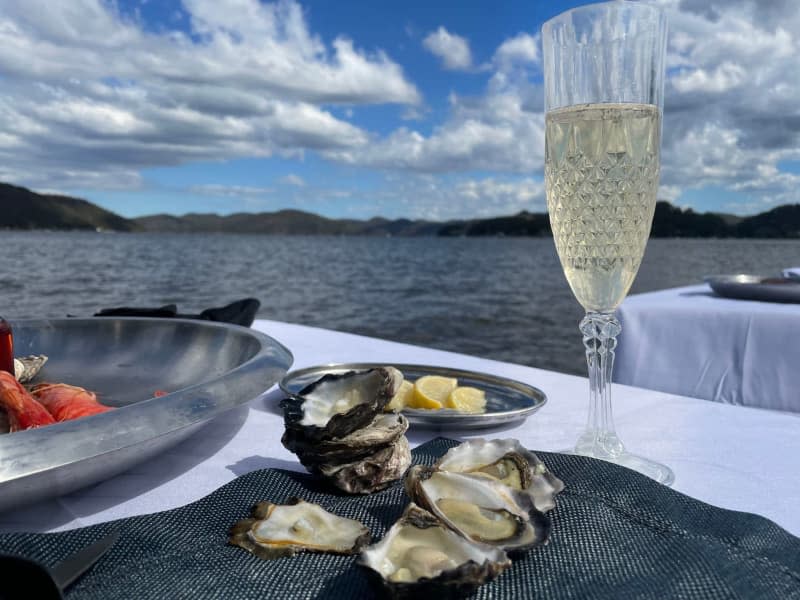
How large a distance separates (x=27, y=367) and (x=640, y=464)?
1184 mm

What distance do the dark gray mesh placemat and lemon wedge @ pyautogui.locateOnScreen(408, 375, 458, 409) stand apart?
42cm

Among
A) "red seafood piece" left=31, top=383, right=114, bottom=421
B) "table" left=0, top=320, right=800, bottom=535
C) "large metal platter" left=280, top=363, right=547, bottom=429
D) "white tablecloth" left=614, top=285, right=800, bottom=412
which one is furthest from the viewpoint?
"white tablecloth" left=614, top=285, right=800, bottom=412

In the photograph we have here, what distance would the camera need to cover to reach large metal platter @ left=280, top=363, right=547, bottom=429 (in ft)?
3.72

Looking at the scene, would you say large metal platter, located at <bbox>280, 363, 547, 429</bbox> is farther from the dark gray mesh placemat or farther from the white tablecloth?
the white tablecloth

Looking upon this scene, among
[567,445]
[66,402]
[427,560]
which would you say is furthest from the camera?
[567,445]

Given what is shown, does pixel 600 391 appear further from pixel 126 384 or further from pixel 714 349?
pixel 714 349

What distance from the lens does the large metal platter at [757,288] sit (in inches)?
122

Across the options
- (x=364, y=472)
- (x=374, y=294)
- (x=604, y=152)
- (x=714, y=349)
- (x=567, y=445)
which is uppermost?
(x=604, y=152)

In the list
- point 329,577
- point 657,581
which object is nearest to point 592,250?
point 657,581

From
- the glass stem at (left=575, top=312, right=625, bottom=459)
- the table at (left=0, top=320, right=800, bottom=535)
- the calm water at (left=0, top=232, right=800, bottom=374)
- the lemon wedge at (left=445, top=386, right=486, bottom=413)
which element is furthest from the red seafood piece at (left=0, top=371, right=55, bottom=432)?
the calm water at (left=0, top=232, right=800, bottom=374)

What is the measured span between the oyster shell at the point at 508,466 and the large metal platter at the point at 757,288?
2.87m

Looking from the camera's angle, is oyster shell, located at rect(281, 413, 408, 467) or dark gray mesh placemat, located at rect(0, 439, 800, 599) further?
oyster shell, located at rect(281, 413, 408, 467)

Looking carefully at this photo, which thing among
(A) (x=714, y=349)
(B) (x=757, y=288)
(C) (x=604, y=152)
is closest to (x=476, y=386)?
(C) (x=604, y=152)

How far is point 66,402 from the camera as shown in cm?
105
